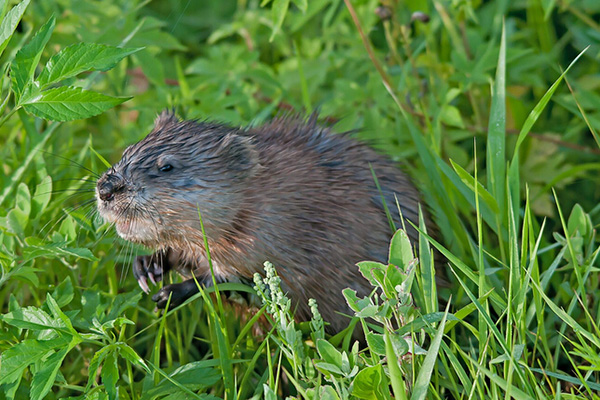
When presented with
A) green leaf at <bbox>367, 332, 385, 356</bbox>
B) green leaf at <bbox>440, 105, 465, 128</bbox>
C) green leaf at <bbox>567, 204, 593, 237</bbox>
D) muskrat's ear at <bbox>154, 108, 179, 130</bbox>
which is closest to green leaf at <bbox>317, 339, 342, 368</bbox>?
green leaf at <bbox>367, 332, 385, 356</bbox>

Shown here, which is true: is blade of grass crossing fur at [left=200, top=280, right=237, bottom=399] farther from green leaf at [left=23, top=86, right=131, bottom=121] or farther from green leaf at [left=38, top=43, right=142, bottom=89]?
green leaf at [left=38, top=43, right=142, bottom=89]

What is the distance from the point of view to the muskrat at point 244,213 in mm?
2957

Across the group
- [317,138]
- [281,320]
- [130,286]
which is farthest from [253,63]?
[281,320]

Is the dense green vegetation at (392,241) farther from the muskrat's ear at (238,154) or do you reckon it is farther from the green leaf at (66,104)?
the muskrat's ear at (238,154)

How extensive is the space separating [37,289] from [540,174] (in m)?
2.68

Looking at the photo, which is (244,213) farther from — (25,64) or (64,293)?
(25,64)

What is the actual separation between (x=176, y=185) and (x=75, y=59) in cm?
65

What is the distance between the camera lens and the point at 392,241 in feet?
8.26

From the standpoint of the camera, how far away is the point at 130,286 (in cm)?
360

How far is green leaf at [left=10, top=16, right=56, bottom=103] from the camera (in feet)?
8.46

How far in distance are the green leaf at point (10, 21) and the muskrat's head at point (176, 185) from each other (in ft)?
2.15

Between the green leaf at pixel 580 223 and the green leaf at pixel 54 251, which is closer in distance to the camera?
the green leaf at pixel 54 251

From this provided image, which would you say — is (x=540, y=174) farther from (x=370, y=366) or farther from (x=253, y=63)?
(x=370, y=366)

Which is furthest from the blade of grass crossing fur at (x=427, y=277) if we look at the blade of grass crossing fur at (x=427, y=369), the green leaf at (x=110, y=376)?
the green leaf at (x=110, y=376)
